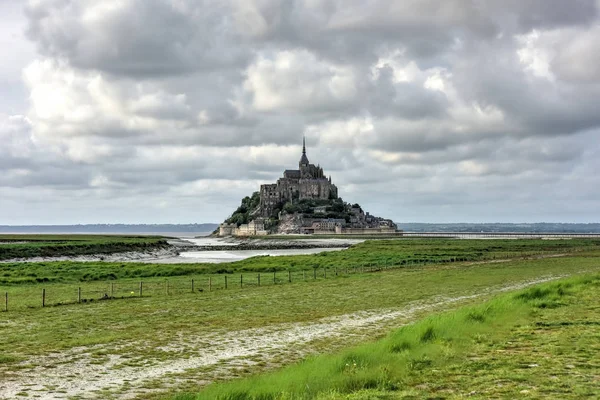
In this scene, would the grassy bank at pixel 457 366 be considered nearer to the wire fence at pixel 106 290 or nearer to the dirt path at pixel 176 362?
the dirt path at pixel 176 362

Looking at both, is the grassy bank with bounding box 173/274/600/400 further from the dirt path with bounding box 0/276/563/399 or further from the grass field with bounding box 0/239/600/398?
the grass field with bounding box 0/239/600/398

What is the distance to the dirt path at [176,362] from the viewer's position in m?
11.9

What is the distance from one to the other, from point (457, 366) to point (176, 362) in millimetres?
6233

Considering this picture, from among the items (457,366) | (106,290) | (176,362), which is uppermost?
(457,366)

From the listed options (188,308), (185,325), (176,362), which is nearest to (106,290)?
(188,308)

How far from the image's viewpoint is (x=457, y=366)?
12.3 metres

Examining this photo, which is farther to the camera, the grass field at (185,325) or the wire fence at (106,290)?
the wire fence at (106,290)

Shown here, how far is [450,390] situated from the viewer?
1019 cm

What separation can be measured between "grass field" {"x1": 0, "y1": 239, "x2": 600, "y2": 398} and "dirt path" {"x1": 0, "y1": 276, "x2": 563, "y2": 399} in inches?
1.0

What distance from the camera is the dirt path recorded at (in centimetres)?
1188

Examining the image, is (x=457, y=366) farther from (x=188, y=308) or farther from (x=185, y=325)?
(x=188, y=308)

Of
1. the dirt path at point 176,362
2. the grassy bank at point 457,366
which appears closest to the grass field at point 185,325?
the dirt path at point 176,362

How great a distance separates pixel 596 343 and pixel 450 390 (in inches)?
222

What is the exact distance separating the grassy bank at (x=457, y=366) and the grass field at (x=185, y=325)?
7.29 ft
